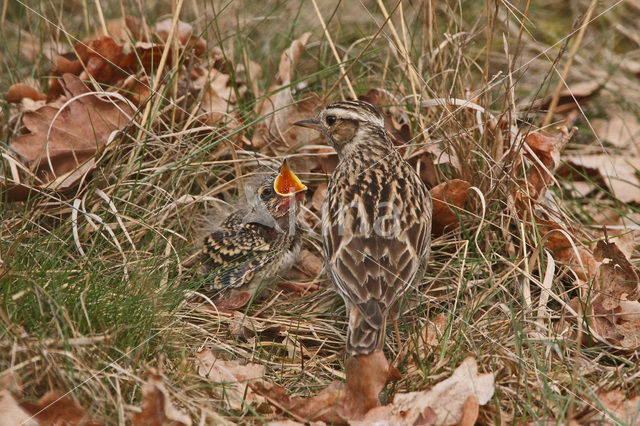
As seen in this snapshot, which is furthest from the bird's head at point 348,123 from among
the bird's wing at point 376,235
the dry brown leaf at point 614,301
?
the dry brown leaf at point 614,301

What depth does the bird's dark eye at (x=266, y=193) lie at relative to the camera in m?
5.66

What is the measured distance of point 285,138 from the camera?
250 inches

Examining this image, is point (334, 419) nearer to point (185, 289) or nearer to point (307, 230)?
point (185, 289)

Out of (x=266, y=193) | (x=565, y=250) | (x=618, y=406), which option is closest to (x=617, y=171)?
(x=565, y=250)

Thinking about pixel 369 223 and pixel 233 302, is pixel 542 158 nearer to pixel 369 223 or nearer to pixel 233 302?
pixel 369 223

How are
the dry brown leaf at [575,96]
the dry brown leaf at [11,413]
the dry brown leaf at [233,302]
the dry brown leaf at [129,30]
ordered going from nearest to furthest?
1. the dry brown leaf at [11,413]
2. the dry brown leaf at [233,302]
3. the dry brown leaf at [129,30]
4. the dry brown leaf at [575,96]

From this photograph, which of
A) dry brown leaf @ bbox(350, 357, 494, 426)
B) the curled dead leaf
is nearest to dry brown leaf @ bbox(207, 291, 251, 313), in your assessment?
dry brown leaf @ bbox(350, 357, 494, 426)

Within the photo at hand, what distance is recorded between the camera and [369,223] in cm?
491

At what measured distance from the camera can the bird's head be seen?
5.66m

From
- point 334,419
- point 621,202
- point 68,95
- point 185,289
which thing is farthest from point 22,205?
point 621,202

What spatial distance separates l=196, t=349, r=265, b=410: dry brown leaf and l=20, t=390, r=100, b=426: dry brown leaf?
747mm

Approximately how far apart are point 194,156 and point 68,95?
1313 mm

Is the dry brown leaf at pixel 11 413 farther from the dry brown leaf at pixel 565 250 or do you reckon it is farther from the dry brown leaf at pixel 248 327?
the dry brown leaf at pixel 565 250

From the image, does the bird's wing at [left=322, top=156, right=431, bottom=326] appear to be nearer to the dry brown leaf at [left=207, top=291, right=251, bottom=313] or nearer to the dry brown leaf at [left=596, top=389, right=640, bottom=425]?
the dry brown leaf at [left=207, top=291, right=251, bottom=313]
